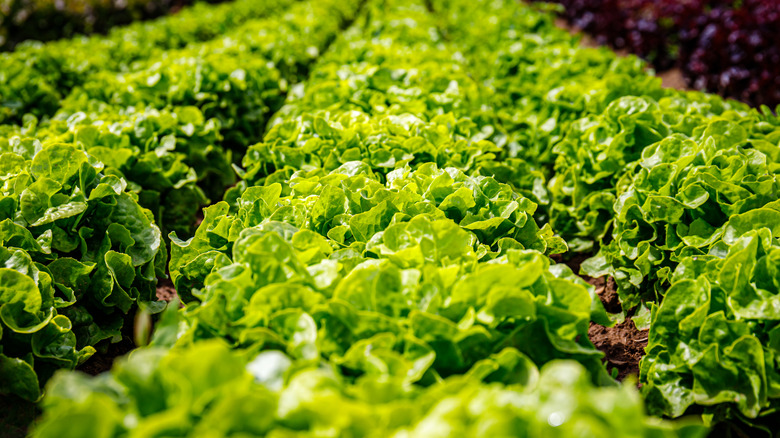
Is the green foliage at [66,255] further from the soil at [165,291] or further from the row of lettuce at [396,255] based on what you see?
the soil at [165,291]

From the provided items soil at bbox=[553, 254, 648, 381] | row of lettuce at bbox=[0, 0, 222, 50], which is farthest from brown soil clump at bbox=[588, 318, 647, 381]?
row of lettuce at bbox=[0, 0, 222, 50]

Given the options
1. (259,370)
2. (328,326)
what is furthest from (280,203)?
(259,370)

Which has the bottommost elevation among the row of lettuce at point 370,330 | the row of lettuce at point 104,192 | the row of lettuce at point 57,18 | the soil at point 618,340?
the row of lettuce at point 57,18

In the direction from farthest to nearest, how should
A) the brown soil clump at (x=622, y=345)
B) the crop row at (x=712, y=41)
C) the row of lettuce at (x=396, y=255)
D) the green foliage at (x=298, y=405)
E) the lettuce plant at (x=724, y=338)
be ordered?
the crop row at (x=712, y=41), the brown soil clump at (x=622, y=345), the lettuce plant at (x=724, y=338), the row of lettuce at (x=396, y=255), the green foliage at (x=298, y=405)

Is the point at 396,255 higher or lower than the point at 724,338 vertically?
higher

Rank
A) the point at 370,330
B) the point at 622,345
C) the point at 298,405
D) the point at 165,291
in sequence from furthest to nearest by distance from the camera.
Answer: the point at 165,291, the point at 622,345, the point at 370,330, the point at 298,405

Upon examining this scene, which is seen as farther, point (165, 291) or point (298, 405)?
point (165, 291)

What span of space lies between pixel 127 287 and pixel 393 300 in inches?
74.1

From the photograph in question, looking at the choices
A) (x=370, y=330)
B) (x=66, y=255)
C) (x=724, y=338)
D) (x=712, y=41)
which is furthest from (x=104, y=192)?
(x=712, y=41)

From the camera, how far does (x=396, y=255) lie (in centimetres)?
209

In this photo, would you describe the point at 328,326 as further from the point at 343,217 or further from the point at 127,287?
the point at 127,287

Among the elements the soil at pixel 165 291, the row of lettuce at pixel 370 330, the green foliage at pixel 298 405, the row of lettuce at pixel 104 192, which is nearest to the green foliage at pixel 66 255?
the row of lettuce at pixel 104 192

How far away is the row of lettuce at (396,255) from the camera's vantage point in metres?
1.39

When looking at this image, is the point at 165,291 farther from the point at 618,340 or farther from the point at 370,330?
the point at 618,340
